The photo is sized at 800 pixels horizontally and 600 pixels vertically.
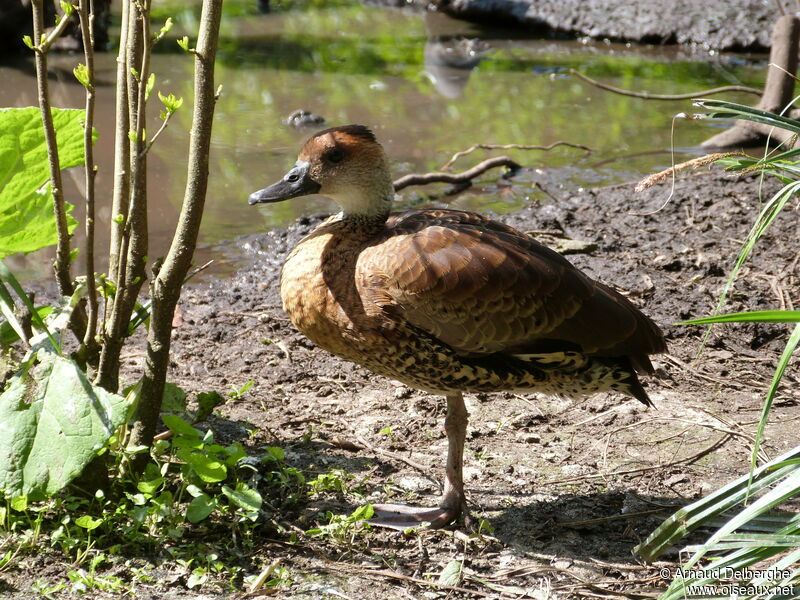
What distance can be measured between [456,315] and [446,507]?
2.51 feet

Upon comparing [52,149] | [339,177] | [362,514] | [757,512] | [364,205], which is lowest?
[362,514]

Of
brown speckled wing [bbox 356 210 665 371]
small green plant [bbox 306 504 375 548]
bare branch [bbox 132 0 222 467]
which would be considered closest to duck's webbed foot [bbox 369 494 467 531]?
small green plant [bbox 306 504 375 548]

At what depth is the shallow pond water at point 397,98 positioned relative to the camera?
23.5 ft

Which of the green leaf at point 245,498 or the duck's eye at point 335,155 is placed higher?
the duck's eye at point 335,155

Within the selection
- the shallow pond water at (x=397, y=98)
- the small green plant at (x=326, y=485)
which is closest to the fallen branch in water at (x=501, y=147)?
the shallow pond water at (x=397, y=98)

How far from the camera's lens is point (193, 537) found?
10.6 ft

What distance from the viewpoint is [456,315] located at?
11.4 ft

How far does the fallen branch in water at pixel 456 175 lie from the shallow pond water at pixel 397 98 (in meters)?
0.15

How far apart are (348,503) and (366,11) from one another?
11.5 metres

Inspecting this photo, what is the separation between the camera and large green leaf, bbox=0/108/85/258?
3.37 m

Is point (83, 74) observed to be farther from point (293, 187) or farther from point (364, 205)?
point (364, 205)

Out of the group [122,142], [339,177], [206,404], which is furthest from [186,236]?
[339,177]

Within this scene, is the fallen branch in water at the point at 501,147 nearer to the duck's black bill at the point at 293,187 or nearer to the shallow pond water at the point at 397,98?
the shallow pond water at the point at 397,98

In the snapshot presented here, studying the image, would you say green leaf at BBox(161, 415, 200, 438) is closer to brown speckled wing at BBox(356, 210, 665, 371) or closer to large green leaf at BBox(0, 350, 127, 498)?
large green leaf at BBox(0, 350, 127, 498)
